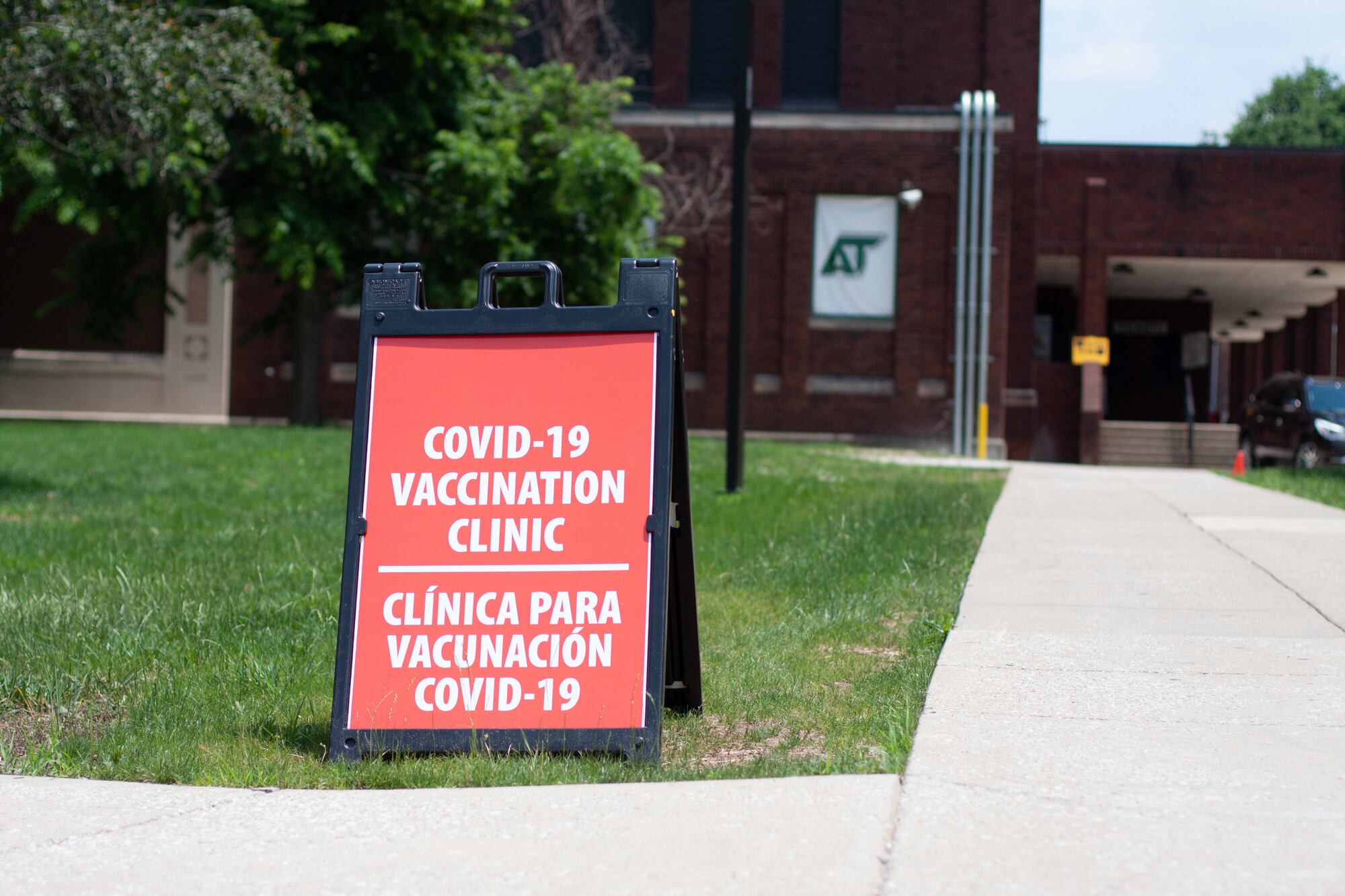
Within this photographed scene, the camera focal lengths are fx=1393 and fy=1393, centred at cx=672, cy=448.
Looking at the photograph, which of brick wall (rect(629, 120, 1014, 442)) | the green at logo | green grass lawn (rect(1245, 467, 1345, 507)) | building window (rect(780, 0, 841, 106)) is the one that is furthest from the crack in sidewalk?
building window (rect(780, 0, 841, 106))

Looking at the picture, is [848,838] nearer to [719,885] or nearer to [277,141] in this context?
[719,885]

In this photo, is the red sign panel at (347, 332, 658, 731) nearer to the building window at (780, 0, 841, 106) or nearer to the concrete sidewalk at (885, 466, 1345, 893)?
the concrete sidewalk at (885, 466, 1345, 893)

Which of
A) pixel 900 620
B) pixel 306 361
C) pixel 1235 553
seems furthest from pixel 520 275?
pixel 306 361

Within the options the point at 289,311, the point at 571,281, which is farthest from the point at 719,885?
the point at 289,311

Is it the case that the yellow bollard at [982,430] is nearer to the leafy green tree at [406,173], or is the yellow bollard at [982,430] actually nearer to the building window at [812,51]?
the building window at [812,51]

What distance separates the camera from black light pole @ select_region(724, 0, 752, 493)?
12.8m

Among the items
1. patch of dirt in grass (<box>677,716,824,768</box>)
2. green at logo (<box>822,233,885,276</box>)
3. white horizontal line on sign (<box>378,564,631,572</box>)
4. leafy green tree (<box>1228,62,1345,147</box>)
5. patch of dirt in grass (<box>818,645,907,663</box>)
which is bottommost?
patch of dirt in grass (<box>677,716,824,768</box>)

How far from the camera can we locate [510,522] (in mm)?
4277

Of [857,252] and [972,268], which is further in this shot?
[857,252]

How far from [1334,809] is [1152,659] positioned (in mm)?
1927

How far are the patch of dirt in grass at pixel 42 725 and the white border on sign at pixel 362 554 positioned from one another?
3.31 ft

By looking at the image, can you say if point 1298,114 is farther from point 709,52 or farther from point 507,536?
point 507,536

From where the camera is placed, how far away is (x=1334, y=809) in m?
3.43

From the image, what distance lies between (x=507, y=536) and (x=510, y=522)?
5cm
